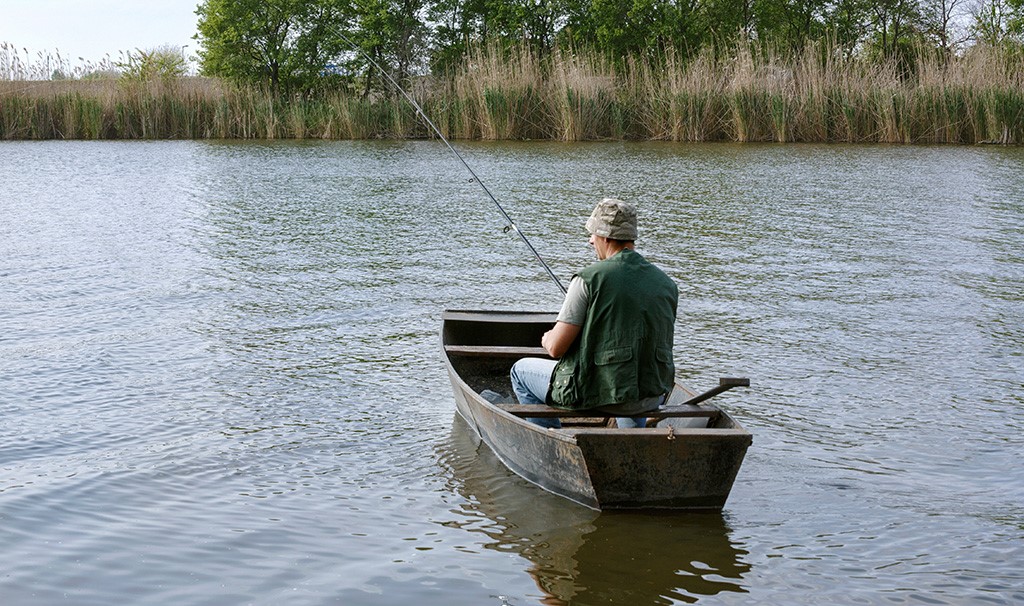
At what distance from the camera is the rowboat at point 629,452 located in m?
4.25

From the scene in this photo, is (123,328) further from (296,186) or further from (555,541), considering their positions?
(296,186)

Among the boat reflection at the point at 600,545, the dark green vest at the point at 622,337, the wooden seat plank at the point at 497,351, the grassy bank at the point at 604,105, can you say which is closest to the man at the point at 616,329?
the dark green vest at the point at 622,337

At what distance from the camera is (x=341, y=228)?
12.3 m

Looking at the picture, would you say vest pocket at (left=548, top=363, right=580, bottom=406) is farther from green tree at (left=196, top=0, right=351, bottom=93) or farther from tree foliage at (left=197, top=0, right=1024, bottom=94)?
green tree at (left=196, top=0, right=351, bottom=93)

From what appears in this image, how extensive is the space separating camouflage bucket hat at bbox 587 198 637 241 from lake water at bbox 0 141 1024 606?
1.16 m

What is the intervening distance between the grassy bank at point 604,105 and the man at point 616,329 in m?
19.4

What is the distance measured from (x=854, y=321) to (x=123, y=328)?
516 centimetres

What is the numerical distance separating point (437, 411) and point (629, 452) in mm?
1886

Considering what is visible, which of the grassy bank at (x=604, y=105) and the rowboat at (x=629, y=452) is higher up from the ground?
the grassy bank at (x=604, y=105)

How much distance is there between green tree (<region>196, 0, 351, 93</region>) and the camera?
36.0 metres

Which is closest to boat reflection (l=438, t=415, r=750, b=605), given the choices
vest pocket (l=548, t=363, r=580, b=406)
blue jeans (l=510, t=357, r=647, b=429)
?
blue jeans (l=510, t=357, r=647, b=429)

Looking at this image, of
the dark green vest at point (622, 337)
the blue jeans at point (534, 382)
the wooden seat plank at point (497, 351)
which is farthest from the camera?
the wooden seat plank at point (497, 351)

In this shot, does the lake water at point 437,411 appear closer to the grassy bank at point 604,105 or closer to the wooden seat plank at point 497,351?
A: the wooden seat plank at point 497,351

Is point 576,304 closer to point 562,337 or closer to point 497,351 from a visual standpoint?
point 562,337
